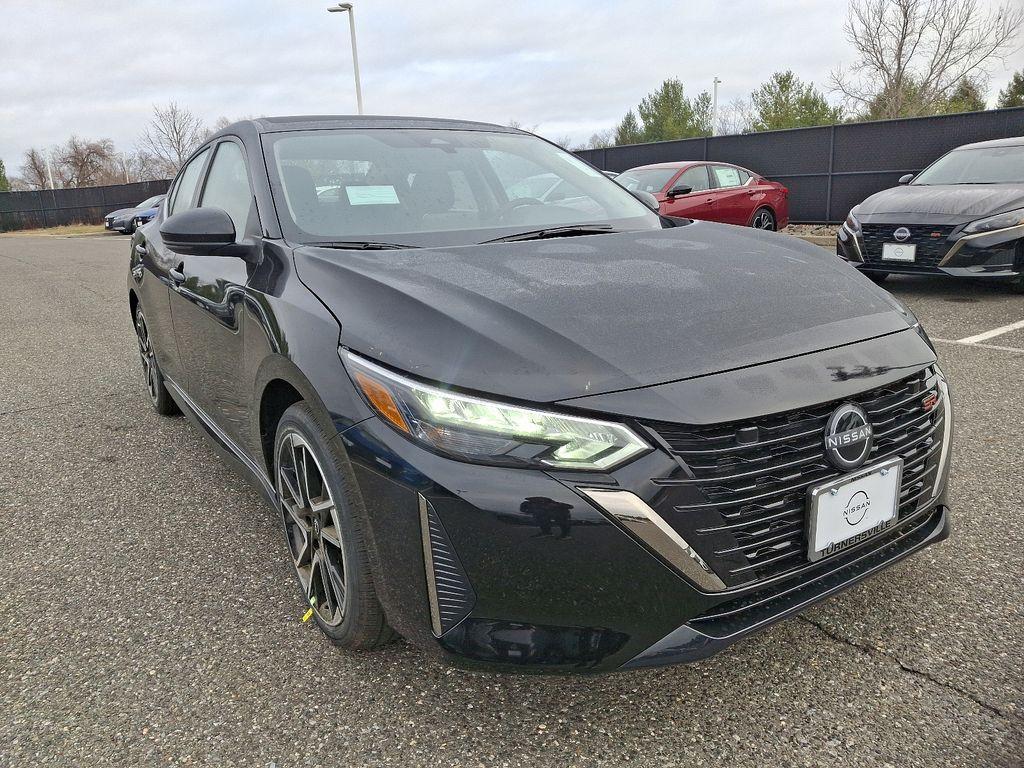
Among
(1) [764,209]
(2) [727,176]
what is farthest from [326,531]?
(1) [764,209]

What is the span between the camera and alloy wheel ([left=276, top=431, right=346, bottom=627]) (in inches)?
80.7

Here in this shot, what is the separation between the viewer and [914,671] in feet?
6.47

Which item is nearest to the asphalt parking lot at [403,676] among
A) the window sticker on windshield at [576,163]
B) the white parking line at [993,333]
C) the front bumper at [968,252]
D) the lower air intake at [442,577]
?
the lower air intake at [442,577]

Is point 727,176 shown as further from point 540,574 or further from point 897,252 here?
point 540,574

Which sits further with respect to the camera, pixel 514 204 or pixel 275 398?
pixel 514 204

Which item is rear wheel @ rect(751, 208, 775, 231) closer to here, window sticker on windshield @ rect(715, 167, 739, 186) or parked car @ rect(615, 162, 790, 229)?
parked car @ rect(615, 162, 790, 229)

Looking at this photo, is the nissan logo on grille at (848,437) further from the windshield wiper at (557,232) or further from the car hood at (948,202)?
the car hood at (948,202)

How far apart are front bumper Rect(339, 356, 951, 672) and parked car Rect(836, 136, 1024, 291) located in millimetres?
6074

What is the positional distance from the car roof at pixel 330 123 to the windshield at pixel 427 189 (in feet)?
0.19

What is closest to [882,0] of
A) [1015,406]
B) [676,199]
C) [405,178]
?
[676,199]

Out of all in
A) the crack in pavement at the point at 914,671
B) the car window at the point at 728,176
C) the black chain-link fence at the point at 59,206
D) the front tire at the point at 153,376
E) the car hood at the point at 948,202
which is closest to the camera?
the crack in pavement at the point at 914,671

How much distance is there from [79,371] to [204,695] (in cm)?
456

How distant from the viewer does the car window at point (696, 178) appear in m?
11.1

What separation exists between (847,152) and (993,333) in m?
8.89
